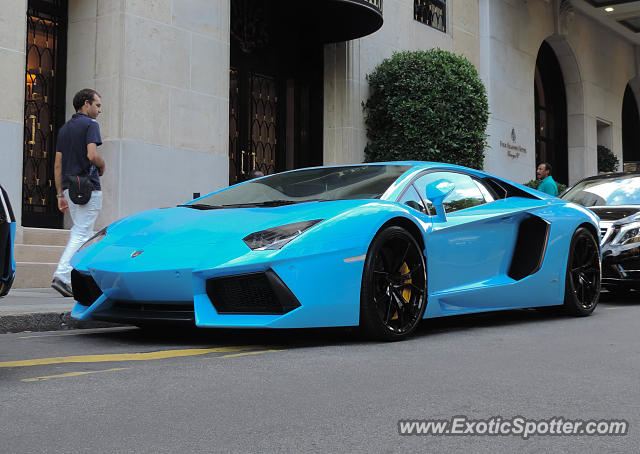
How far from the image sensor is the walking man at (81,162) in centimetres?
799

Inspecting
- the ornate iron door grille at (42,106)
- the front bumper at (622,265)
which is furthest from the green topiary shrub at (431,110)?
the front bumper at (622,265)

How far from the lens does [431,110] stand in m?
15.4

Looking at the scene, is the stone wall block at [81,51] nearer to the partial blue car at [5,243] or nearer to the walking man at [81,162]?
the walking man at [81,162]

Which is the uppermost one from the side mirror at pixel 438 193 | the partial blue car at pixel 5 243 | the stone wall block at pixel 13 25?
the stone wall block at pixel 13 25

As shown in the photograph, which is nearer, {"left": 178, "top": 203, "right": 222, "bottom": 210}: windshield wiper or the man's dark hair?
{"left": 178, "top": 203, "right": 222, "bottom": 210}: windshield wiper

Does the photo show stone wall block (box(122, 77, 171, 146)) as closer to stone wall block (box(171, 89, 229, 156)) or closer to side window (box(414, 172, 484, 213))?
stone wall block (box(171, 89, 229, 156))

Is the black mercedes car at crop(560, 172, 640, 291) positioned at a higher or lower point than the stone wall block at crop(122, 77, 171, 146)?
lower

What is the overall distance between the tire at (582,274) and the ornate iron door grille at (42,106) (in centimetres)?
727

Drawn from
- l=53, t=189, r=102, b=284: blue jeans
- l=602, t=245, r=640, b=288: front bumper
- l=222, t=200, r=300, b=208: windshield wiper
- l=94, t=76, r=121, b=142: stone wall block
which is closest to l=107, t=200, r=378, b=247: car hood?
l=222, t=200, r=300, b=208: windshield wiper

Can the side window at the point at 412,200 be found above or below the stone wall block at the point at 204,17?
below

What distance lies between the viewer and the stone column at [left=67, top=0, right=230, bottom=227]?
11.7 meters

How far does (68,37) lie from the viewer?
1218 centimetres

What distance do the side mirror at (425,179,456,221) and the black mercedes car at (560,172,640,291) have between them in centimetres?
349

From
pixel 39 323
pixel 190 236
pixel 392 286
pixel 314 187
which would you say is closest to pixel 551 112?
pixel 314 187
